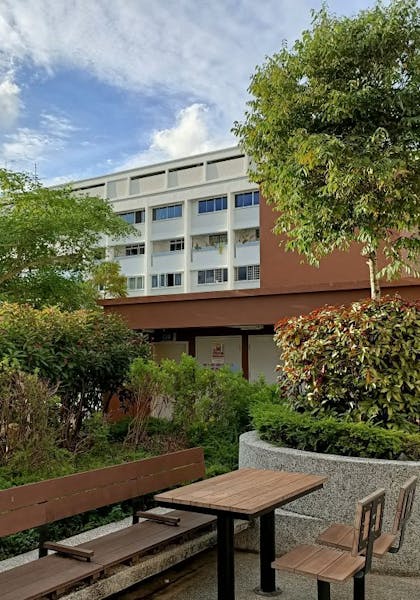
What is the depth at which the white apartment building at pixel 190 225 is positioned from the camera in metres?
42.3

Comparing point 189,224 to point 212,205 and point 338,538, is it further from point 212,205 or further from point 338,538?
point 338,538

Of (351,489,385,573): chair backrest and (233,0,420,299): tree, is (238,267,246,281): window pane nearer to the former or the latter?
(233,0,420,299): tree

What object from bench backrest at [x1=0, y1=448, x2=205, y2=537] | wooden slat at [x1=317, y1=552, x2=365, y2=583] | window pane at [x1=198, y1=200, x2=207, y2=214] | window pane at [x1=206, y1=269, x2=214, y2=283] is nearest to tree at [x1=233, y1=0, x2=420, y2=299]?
bench backrest at [x1=0, y1=448, x2=205, y2=537]

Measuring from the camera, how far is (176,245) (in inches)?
1804

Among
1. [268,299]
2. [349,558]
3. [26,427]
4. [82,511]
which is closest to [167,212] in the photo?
[268,299]

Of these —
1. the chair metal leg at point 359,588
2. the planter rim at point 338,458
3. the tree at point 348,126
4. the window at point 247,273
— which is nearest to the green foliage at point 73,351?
the planter rim at point 338,458

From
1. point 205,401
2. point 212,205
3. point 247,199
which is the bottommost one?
point 205,401

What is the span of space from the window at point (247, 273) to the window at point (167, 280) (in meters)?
5.17

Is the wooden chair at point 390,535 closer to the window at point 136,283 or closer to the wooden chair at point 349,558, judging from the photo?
the wooden chair at point 349,558

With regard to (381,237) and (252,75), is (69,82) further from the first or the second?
(381,237)

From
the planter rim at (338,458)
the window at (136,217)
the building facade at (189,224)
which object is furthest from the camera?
the window at (136,217)

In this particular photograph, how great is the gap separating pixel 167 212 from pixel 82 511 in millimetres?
42840

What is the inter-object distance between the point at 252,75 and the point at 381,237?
3.05 m

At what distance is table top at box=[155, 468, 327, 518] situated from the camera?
390cm
